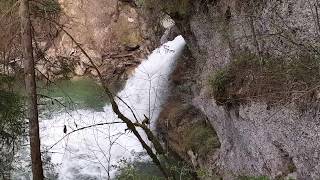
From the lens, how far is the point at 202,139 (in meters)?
11.6

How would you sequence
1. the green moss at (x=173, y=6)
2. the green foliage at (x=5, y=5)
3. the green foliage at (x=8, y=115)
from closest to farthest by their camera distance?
the green foliage at (x=5, y=5), the green foliage at (x=8, y=115), the green moss at (x=173, y=6)

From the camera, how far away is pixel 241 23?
30.3 feet

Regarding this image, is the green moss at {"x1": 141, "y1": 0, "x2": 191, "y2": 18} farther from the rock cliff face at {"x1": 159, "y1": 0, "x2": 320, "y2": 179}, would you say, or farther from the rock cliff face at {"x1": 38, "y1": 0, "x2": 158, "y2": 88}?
the rock cliff face at {"x1": 38, "y1": 0, "x2": 158, "y2": 88}

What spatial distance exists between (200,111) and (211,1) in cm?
345

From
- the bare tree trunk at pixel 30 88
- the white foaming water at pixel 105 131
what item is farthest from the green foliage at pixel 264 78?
the bare tree trunk at pixel 30 88

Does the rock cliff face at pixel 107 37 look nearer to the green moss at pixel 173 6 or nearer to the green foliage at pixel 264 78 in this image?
the green moss at pixel 173 6

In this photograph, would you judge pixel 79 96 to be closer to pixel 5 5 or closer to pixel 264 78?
pixel 5 5

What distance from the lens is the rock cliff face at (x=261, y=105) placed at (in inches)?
258

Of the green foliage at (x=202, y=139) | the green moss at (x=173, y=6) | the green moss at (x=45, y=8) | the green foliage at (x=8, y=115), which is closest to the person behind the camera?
A: the green moss at (x=45, y=8)

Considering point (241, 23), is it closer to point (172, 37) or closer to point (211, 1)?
point (211, 1)

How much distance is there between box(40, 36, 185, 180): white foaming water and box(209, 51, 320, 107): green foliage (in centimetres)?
169

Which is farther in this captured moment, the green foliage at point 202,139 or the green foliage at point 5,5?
the green foliage at point 202,139

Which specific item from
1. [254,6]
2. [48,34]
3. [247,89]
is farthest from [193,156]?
[48,34]

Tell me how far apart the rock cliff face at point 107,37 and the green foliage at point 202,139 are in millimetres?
10779
